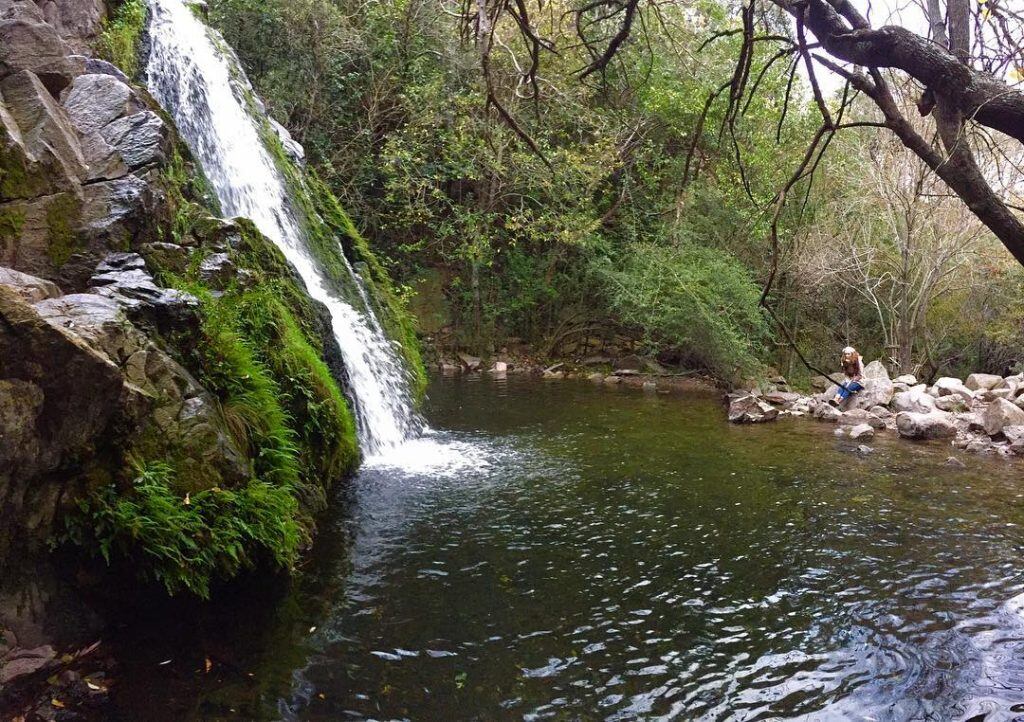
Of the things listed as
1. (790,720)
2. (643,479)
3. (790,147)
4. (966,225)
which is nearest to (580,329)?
(790,147)

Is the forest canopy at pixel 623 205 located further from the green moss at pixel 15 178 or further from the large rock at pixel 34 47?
the green moss at pixel 15 178

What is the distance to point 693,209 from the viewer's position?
20750 millimetres

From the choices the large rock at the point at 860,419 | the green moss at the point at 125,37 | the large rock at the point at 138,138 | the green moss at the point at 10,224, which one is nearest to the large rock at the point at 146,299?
the green moss at the point at 10,224

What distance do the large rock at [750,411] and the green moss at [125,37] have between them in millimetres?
11198

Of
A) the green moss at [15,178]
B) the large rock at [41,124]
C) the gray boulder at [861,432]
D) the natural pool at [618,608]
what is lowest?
the natural pool at [618,608]

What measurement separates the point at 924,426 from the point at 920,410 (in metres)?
1.83

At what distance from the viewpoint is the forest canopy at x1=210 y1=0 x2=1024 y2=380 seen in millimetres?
18344

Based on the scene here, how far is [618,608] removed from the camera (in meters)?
5.23

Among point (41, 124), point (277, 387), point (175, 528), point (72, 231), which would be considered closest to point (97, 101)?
point (41, 124)

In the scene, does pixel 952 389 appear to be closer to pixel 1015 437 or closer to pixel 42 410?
pixel 1015 437

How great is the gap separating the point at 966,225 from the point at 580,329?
10303 mm

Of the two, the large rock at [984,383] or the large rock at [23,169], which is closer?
the large rock at [23,169]

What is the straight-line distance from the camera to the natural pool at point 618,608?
403cm

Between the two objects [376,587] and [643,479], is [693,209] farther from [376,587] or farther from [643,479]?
[376,587]
